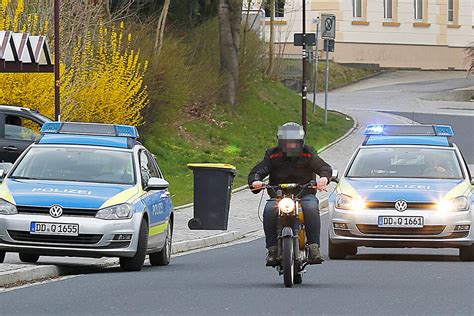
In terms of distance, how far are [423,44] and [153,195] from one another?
74373 millimetres

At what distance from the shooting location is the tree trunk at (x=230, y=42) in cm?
4491

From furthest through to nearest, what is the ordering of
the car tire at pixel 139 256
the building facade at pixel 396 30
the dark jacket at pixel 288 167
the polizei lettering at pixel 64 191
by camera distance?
the building facade at pixel 396 30, the car tire at pixel 139 256, the polizei lettering at pixel 64 191, the dark jacket at pixel 288 167

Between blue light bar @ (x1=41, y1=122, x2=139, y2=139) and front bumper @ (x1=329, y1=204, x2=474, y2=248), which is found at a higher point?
blue light bar @ (x1=41, y1=122, x2=139, y2=139)

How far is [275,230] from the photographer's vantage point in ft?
49.0

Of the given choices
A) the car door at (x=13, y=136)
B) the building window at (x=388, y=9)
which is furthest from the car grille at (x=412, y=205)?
the building window at (x=388, y=9)

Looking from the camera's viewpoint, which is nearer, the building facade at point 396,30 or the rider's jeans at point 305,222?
the rider's jeans at point 305,222

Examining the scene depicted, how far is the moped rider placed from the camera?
1488 cm

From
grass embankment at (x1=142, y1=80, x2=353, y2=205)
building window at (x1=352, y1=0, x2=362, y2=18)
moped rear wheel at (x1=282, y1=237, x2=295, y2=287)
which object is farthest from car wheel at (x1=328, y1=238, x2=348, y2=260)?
building window at (x1=352, y1=0, x2=362, y2=18)

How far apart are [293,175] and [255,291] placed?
1.50 m

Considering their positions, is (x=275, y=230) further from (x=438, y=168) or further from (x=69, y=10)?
(x=69, y=10)

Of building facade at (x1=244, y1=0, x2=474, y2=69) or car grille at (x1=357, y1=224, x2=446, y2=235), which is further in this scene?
building facade at (x1=244, y1=0, x2=474, y2=69)

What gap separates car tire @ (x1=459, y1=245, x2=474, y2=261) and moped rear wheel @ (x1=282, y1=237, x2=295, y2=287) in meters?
4.62

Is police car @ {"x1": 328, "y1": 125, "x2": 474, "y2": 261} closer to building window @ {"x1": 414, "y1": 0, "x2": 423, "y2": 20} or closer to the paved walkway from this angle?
the paved walkway

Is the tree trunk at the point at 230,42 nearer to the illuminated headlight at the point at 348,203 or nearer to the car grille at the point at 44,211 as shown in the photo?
the illuminated headlight at the point at 348,203
